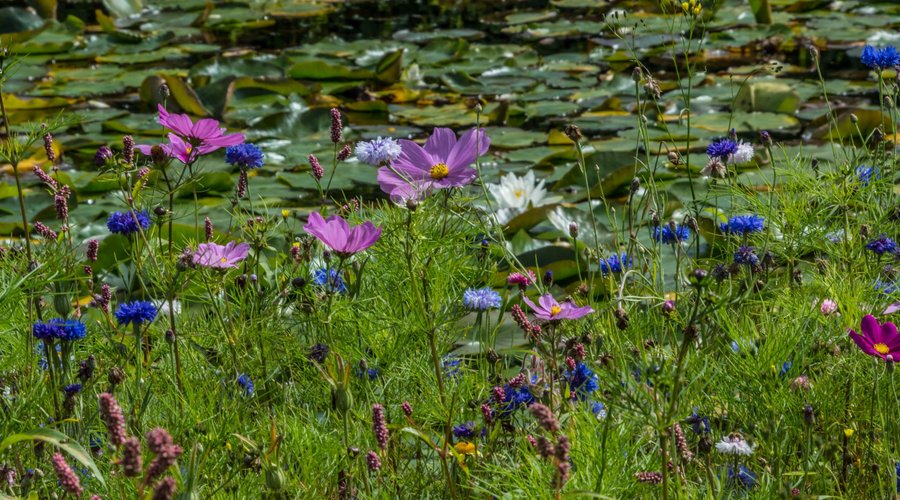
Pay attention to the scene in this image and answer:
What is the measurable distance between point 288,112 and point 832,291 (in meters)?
2.97

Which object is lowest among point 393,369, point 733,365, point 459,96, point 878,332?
point 459,96

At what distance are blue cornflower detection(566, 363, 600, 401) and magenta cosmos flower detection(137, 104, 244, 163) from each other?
1.93 ft

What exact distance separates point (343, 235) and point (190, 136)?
1.06 feet

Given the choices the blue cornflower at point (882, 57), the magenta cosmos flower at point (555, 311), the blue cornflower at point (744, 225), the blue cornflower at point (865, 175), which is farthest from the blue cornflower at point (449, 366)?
the blue cornflower at point (882, 57)

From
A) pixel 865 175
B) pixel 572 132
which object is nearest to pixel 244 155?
pixel 572 132

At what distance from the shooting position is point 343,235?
54.1 inches

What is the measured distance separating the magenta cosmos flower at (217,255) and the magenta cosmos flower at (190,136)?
14 cm

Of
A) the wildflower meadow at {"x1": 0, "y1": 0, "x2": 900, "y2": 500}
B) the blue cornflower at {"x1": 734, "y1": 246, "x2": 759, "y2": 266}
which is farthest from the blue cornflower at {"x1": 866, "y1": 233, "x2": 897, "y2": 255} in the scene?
the blue cornflower at {"x1": 734, "y1": 246, "x2": 759, "y2": 266}

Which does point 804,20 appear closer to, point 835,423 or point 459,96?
point 459,96

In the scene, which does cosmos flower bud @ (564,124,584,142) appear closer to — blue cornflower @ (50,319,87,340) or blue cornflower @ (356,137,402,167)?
blue cornflower @ (356,137,402,167)

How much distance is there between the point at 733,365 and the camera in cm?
143

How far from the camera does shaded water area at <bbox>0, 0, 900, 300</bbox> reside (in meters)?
3.32

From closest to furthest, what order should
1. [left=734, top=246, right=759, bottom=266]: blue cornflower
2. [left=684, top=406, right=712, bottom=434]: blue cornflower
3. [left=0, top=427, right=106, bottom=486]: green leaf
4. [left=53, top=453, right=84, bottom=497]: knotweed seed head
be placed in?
[left=53, top=453, right=84, bottom=497]: knotweed seed head < [left=0, top=427, right=106, bottom=486]: green leaf < [left=684, top=406, right=712, bottom=434]: blue cornflower < [left=734, top=246, right=759, bottom=266]: blue cornflower

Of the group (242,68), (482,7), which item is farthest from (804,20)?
(242,68)
